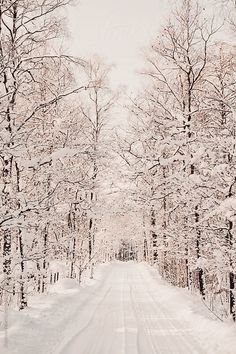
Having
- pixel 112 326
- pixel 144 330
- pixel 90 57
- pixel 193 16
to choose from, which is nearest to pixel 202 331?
pixel 144 330

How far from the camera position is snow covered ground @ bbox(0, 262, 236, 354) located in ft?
29.9

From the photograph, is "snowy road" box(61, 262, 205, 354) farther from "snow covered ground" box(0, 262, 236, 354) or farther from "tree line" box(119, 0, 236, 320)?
"tree line" box(119, 0, 236, 320)

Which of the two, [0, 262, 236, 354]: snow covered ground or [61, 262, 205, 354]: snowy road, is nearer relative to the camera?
[0, 262, 236, 354]: snow covered ground

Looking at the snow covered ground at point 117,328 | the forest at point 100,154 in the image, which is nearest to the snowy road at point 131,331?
the snow covered ground at point 117,328

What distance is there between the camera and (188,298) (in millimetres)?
16141

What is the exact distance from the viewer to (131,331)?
37.4 ft

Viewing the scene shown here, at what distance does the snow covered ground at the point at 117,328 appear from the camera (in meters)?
9.12

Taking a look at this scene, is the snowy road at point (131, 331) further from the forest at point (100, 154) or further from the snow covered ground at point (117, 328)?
the forest at point (100, 154)

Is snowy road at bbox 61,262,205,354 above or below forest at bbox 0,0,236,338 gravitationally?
below

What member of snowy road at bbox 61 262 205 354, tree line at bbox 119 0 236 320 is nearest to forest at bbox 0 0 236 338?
tree line at bbox 119 0 236 320

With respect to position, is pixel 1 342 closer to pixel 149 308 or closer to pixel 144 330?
pixel 144 330

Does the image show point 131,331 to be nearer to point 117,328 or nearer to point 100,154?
point 117,328

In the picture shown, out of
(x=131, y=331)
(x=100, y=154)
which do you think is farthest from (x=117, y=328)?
(x=100, y=154)

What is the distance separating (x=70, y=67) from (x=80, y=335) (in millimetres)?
6801
